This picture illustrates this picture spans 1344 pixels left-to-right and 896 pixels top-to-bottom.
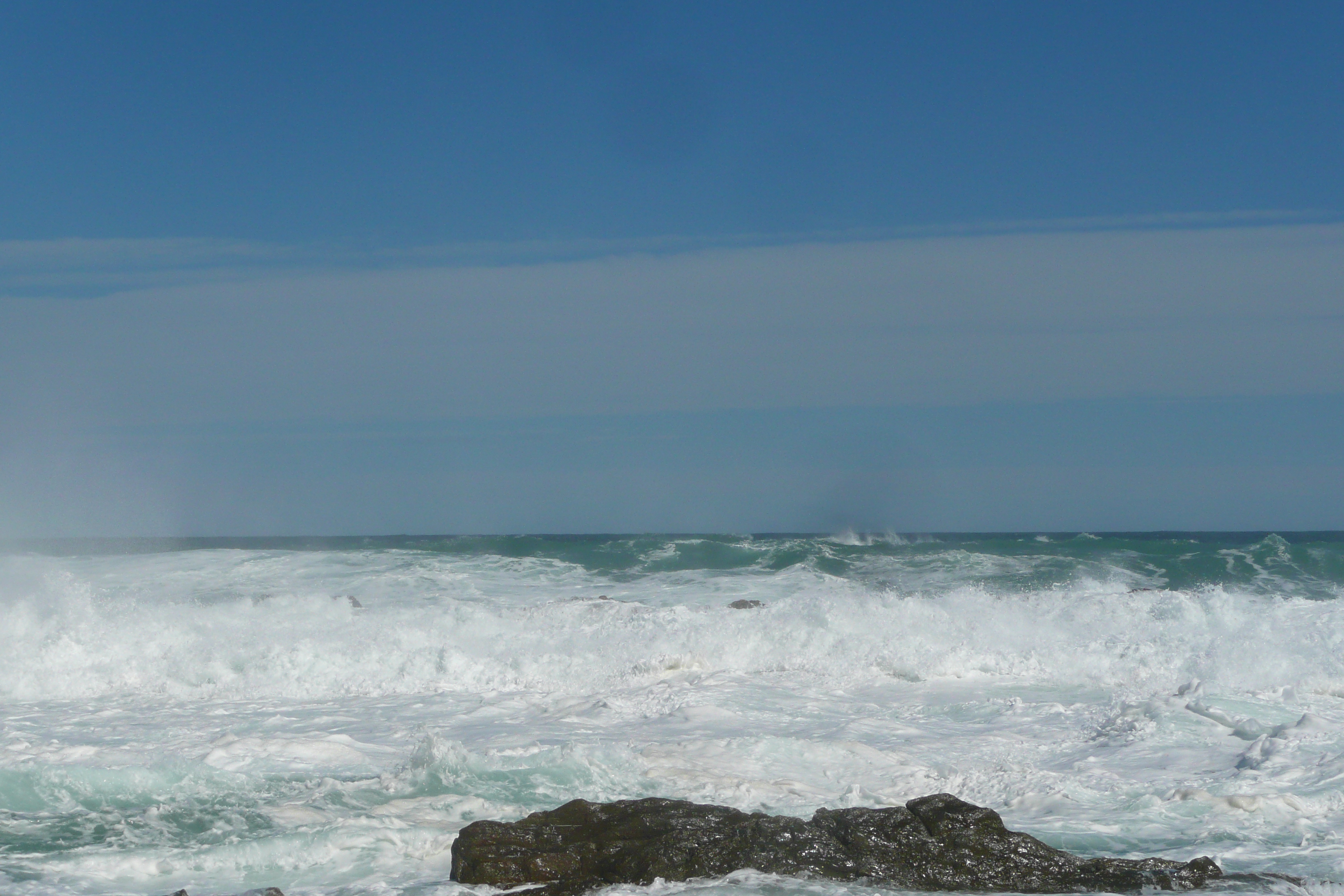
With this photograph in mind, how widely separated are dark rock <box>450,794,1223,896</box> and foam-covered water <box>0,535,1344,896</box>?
0.58ft

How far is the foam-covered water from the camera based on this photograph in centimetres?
708

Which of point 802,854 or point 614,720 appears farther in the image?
point 614,720

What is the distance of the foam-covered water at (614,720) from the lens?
7.08 m

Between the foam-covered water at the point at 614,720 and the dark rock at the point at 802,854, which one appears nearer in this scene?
the dark rock at the point at 802,854

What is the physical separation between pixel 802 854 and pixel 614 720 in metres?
4.87

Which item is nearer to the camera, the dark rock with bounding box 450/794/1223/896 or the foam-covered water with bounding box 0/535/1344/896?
the dark rock with bounding box 450/794/1223/896

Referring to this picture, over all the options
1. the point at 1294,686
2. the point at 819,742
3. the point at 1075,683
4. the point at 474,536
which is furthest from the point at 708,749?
the point at 474,536

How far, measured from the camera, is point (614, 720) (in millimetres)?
10820

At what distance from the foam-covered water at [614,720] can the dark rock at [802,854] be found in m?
0.18

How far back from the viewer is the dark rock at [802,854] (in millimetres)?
5969

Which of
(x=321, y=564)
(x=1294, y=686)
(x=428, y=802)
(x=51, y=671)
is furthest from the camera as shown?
(x=321, y=564)

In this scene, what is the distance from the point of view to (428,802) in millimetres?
7684

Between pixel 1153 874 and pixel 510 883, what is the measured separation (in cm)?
333

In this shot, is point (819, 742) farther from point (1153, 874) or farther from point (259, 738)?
point (259, 738)
